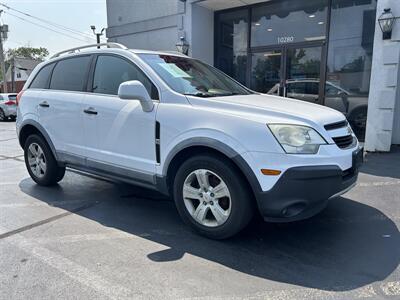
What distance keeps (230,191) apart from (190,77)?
1.50 metres

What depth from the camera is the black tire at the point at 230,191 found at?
3100 mm

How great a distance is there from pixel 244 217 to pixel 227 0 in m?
7.82

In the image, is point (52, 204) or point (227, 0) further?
point (227, 0)

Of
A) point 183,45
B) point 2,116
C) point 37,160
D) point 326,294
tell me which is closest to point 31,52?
point 2,116

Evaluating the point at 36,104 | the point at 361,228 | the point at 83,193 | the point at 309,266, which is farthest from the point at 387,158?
the point at 36,104

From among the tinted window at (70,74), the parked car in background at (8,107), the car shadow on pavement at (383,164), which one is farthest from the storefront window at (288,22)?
the parked car in background at (8,107)

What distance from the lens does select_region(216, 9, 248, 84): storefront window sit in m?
10.2

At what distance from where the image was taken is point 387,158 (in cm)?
684

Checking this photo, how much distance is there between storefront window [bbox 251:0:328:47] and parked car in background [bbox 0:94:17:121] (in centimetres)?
1308

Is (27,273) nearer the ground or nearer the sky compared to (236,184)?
nearer the ground

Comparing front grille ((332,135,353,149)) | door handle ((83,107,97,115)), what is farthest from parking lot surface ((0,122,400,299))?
door handle ((83,107,97,115))

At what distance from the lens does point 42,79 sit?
511cm

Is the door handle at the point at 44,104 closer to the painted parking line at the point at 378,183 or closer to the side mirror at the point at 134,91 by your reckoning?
→ the side mirror at the point at 134,91

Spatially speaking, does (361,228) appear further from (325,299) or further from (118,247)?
(118,247)
